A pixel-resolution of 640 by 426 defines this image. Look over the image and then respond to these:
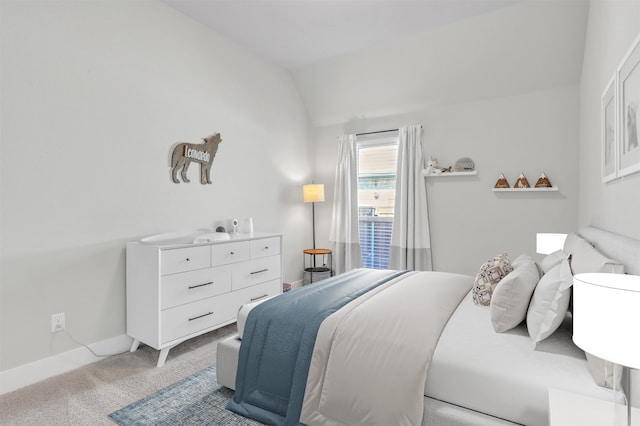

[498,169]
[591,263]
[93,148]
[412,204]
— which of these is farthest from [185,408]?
[498,169]

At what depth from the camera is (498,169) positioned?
3691mm

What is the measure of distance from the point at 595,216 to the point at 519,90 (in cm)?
173

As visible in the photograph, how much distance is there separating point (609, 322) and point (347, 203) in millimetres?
3911

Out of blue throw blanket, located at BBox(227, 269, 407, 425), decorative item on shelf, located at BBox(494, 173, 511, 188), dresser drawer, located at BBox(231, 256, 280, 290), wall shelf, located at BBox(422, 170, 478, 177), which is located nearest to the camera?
blue throw blanket, located at BBox(227, 269, 407, 425)

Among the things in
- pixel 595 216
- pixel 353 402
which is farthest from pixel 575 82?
pixel 353 402

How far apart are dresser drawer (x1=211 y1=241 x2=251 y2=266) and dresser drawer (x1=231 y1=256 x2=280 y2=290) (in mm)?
64

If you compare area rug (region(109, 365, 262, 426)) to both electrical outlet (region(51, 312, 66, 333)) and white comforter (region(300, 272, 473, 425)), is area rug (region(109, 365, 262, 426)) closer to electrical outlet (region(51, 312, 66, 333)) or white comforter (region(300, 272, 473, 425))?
white comforter (region(300, 272, 473, 425))

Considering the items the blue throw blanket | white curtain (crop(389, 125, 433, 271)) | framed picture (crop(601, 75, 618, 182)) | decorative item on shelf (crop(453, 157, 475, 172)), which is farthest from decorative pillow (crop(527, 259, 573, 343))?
white curtain (crop(389, 125, 433, 271))

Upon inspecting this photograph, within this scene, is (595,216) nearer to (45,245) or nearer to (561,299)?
(561,299)

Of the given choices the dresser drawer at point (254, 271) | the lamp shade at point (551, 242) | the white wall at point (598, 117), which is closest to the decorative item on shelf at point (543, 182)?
the white wall at point (598, 117)

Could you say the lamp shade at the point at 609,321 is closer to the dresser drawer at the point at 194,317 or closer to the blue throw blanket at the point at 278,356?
the blue throw blanket at the point at 278,356

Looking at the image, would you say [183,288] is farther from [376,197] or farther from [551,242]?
[551,242]

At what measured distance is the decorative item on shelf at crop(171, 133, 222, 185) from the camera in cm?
308

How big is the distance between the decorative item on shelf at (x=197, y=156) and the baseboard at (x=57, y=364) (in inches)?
55.9
